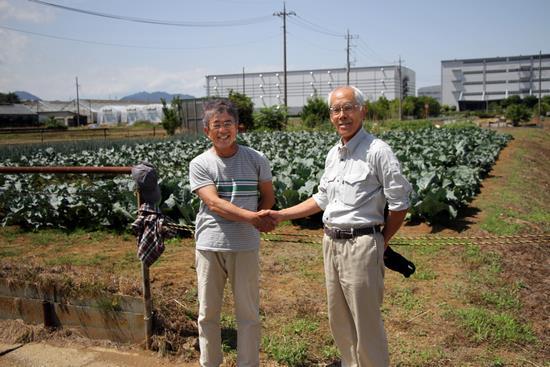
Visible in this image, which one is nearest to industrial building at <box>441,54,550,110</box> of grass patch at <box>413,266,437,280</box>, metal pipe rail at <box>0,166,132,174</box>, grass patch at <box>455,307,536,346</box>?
grass patch at <box>413,266,437,280</box>

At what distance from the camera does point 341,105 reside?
9.60ft

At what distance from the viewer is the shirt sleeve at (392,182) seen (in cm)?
278

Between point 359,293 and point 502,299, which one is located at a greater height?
point 359,293

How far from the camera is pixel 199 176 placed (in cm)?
Answer: 318

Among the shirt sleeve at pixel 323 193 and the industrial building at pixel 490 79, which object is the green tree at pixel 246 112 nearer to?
the shirt sleeve at pixel 323 193

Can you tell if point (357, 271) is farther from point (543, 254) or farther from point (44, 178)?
point (44, 178)

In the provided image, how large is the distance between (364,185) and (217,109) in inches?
41.6

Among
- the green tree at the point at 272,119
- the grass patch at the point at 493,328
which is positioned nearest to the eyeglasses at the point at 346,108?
the grass patch at the point at 493,328

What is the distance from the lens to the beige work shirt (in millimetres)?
2799

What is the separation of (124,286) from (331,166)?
2.35 m

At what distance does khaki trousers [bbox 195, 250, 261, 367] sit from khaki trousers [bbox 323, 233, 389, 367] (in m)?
0.51

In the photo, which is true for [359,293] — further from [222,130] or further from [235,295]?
[222,130]

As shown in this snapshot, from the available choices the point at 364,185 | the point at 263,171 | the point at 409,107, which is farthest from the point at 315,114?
the point at 364,185

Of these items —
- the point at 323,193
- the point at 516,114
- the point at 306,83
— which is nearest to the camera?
the point at 323,193
